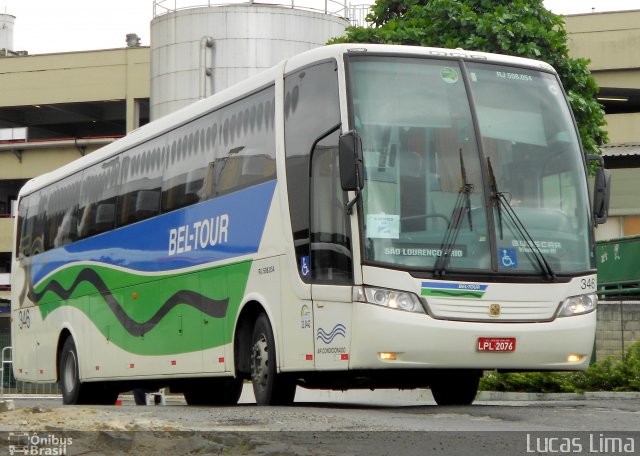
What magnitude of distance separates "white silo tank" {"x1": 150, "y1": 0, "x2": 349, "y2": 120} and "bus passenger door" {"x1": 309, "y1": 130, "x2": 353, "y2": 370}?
2793 centimetres

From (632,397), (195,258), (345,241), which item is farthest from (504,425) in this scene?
(632,397)

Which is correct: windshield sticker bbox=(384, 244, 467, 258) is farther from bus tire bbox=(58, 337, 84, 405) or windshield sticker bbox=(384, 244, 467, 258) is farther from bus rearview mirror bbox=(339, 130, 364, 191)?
bus tire bbox=(58, 337, 84, 405)

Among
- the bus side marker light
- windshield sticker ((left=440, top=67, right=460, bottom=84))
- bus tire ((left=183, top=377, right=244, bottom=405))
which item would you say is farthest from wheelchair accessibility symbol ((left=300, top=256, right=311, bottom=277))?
bus tire ((left=183, top=377, right=244, bottom=405))

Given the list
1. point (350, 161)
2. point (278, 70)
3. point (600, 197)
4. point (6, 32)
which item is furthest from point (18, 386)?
point (6, 32)

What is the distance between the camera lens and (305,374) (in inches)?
544

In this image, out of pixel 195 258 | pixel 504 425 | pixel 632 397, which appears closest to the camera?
pixel 504 425

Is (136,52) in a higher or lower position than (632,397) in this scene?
higher

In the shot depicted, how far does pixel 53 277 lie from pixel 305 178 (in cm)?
926

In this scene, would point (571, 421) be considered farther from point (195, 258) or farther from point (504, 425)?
point (195, 258)

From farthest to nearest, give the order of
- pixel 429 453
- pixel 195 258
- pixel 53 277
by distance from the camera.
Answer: pixel 53 277, pixel 195 258, pixel 429 453

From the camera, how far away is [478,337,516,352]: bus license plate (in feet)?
41.8

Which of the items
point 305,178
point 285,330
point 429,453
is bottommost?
point 429,453

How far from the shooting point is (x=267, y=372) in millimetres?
14156

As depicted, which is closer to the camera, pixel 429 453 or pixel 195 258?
pixel 429 453
